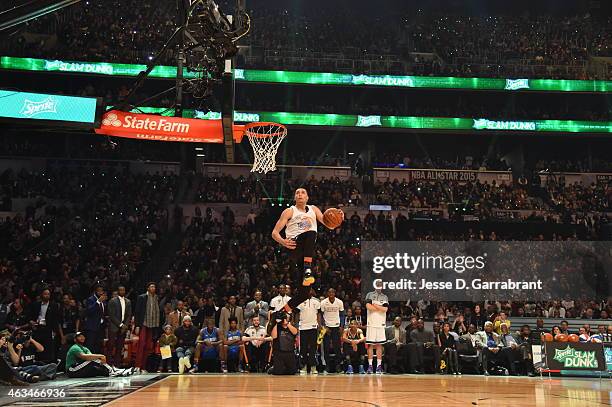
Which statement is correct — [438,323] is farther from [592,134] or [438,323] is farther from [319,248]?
[592,134]

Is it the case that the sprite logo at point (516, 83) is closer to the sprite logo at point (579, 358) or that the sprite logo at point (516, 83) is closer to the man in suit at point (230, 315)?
the sprite logo at point (579, 358)

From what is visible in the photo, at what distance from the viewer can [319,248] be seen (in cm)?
2323

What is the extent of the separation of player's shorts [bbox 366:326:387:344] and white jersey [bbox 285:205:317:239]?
266 inches

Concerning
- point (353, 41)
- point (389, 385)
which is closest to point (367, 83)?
point (353, 41)

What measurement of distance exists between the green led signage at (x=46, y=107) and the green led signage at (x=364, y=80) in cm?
1885

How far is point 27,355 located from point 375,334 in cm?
738

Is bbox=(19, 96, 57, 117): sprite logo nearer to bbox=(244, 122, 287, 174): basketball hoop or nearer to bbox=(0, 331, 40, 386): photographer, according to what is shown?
bbox=(0, 331, 40, 386): photographer

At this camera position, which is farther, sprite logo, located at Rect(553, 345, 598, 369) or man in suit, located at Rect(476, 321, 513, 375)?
man in suit, located at Rect(476, 321, 513, 375)

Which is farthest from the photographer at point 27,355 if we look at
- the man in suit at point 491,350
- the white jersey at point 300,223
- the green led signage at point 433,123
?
the green led signage at point 433,123

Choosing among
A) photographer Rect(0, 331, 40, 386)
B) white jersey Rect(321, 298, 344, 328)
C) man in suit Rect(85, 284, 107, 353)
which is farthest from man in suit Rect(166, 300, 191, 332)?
photographer Rect(0, 331, 40, 386)

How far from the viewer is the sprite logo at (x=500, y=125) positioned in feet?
109

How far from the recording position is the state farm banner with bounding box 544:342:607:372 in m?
13.9

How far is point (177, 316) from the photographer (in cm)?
1538

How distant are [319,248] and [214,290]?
4.74 m
